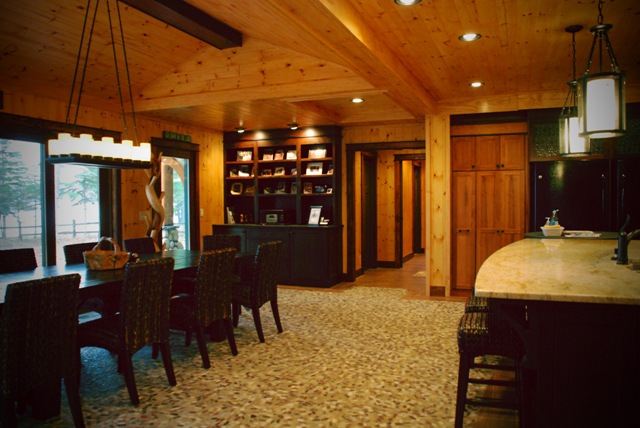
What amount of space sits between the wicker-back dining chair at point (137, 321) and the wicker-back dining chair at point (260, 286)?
1.08 m

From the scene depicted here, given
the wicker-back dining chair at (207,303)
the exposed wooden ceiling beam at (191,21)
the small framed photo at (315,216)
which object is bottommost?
the wicker-back dining chair at (207,303)

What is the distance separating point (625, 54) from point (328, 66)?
2730 millimetres

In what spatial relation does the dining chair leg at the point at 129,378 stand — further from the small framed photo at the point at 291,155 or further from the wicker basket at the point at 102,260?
the small framed photo at the point at 291,155

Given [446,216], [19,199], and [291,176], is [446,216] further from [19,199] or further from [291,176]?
[19,199]

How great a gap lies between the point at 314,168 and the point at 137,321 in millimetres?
4966

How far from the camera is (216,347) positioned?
14.0 feet

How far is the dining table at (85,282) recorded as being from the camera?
2.87 metres

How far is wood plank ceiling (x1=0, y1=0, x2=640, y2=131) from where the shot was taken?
3.28m

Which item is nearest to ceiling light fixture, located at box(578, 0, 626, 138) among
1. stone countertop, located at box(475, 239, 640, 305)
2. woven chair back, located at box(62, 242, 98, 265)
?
stone countertop, located at box(475, 239, 640, 305)

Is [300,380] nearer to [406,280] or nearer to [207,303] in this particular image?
[207,303]

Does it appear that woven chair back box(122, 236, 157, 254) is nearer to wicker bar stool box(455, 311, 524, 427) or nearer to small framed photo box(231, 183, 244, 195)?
small framed photo box(231, 183, 244, 195)

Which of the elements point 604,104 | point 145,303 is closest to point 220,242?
point 145,303

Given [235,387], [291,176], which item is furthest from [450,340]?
[291,176]

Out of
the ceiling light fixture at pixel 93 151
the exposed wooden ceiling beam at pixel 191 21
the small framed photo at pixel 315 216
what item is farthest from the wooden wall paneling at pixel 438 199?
the ceiling light fixture at pixel 93 151
